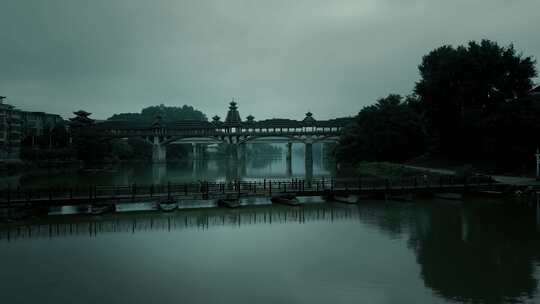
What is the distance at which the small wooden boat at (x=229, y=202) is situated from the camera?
2266cm

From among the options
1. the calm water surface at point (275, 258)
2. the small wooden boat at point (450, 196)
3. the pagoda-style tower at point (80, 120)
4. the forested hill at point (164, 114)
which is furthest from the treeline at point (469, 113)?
the forested hill at point (164, 114)

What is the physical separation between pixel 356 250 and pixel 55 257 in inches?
403

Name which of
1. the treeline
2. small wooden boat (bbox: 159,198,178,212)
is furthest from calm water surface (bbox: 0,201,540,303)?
the treeline

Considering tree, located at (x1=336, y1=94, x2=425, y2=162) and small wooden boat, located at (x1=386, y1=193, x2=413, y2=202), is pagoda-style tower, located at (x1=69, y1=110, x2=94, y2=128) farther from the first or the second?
small wooden boat, located at (x1=386, y1=193, x2=413, y2=202)

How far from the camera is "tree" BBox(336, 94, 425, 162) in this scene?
49031 mm

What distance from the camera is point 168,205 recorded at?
71.2 feet

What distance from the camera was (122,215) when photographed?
68.3 ft

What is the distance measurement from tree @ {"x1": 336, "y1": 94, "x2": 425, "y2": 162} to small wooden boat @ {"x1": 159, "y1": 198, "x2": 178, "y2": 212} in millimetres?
33314

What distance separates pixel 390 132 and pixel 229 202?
31.1 metres

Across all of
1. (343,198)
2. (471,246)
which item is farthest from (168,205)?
(471,246)

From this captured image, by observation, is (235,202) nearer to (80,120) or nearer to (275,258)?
(275,258)

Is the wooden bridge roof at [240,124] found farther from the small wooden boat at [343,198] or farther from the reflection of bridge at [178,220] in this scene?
the reflection of bridge at [178,220]

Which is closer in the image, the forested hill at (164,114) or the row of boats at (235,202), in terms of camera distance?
the row of boats at (235,202)

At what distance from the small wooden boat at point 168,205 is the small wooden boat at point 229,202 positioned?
258 centimetres
